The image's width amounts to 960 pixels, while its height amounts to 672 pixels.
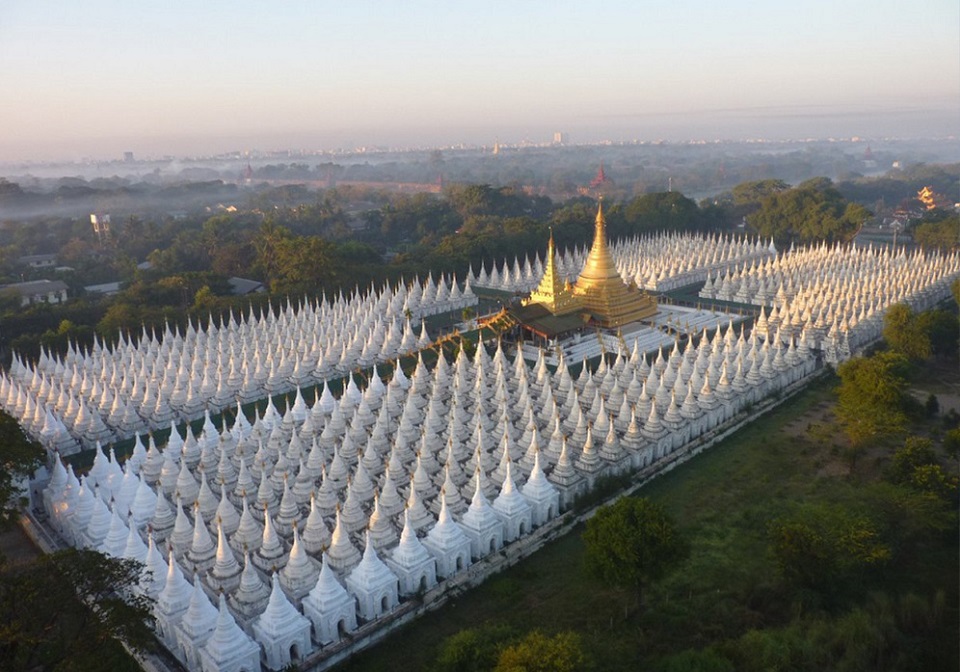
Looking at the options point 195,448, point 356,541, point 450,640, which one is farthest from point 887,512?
point 195,448

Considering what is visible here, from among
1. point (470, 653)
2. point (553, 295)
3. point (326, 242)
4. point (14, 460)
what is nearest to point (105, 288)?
point (326, 242)

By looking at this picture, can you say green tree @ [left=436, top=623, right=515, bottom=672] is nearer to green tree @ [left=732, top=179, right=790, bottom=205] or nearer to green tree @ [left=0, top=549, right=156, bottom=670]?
green tree @ [left=0, top=549, right=156, bottom=670]

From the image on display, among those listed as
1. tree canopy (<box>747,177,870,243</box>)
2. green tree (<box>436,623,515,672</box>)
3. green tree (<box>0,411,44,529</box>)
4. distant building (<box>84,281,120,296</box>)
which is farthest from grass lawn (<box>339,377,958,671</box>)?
tree canopy (<box>747,177,870,243</box>)

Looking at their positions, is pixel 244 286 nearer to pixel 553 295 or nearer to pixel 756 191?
pixel 553 295

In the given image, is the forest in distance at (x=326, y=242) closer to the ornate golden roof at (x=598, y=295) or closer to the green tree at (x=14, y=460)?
the ornate golden roof at (x=598, y=295)

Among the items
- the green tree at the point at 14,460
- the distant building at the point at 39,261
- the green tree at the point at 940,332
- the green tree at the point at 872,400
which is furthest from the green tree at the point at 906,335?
the distant building at the point at 39,261

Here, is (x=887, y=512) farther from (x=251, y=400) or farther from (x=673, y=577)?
(x=251, y=400)
